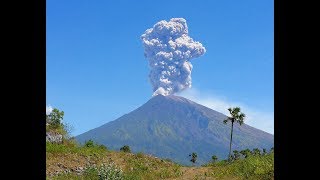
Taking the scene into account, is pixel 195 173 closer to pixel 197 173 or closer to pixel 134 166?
pixel 197 173

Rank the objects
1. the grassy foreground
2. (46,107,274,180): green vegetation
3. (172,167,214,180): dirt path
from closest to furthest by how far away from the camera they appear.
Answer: (46,107,274,180): green vegetation, the grassy foreground, (172,167,214,180): dirt path

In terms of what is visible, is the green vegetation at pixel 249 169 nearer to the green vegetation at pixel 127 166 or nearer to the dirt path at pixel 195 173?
the green vegetation at pixel 127 166

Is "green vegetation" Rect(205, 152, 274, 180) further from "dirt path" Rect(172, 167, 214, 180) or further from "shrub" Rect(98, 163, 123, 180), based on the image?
"shrub" Rect(98, 163, 123, 180)

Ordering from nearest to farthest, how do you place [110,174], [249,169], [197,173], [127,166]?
[110,174] < [249,169] < [197,173] < [127,166]

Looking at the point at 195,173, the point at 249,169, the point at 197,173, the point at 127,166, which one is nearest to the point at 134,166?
the point at 127,166

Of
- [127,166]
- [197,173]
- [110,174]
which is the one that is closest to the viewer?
[110,174]

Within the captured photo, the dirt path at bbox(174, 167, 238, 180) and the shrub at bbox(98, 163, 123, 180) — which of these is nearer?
the shrub at bbox(98, 163, 123, 180)

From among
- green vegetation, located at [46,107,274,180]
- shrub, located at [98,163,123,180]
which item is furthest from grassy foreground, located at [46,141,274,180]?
shrub, located at [98,163,123,180]
